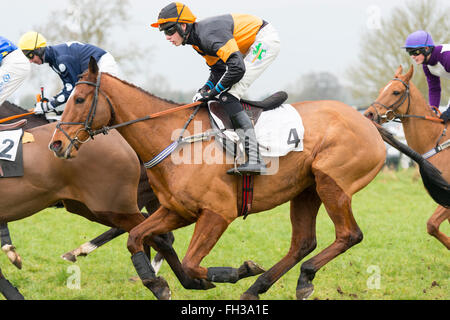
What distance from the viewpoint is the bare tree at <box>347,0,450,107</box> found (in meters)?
21.1

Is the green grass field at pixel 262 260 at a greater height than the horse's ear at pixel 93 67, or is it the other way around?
the horse's ear at pixel 93 67

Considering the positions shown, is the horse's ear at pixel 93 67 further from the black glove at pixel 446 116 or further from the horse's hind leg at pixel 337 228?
the black glove at pixel 446 116

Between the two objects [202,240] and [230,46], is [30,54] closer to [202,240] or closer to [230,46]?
[230,46]

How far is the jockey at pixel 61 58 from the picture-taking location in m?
5.52

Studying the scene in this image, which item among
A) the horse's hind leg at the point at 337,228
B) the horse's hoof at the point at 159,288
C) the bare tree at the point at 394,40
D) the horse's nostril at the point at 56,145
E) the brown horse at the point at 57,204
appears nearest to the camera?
the horse's nostril at the point at 56,145

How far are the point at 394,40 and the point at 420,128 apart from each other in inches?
632

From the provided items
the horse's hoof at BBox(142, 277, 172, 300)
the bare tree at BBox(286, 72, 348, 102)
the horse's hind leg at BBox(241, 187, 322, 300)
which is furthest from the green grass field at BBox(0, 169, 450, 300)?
the bare tree at BBox(286, 72, 348, 102)

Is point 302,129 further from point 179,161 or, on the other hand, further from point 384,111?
point 384,111

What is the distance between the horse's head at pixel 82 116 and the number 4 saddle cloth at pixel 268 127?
908 mm

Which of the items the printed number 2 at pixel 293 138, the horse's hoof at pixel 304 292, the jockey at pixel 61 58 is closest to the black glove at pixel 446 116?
the printed number 2 at pixel 293 138

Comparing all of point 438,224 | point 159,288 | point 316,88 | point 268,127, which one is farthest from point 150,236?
point 316,88

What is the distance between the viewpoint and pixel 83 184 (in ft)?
16.5

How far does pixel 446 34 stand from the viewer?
20.9m

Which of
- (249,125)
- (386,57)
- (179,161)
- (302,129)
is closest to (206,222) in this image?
(179,161)
